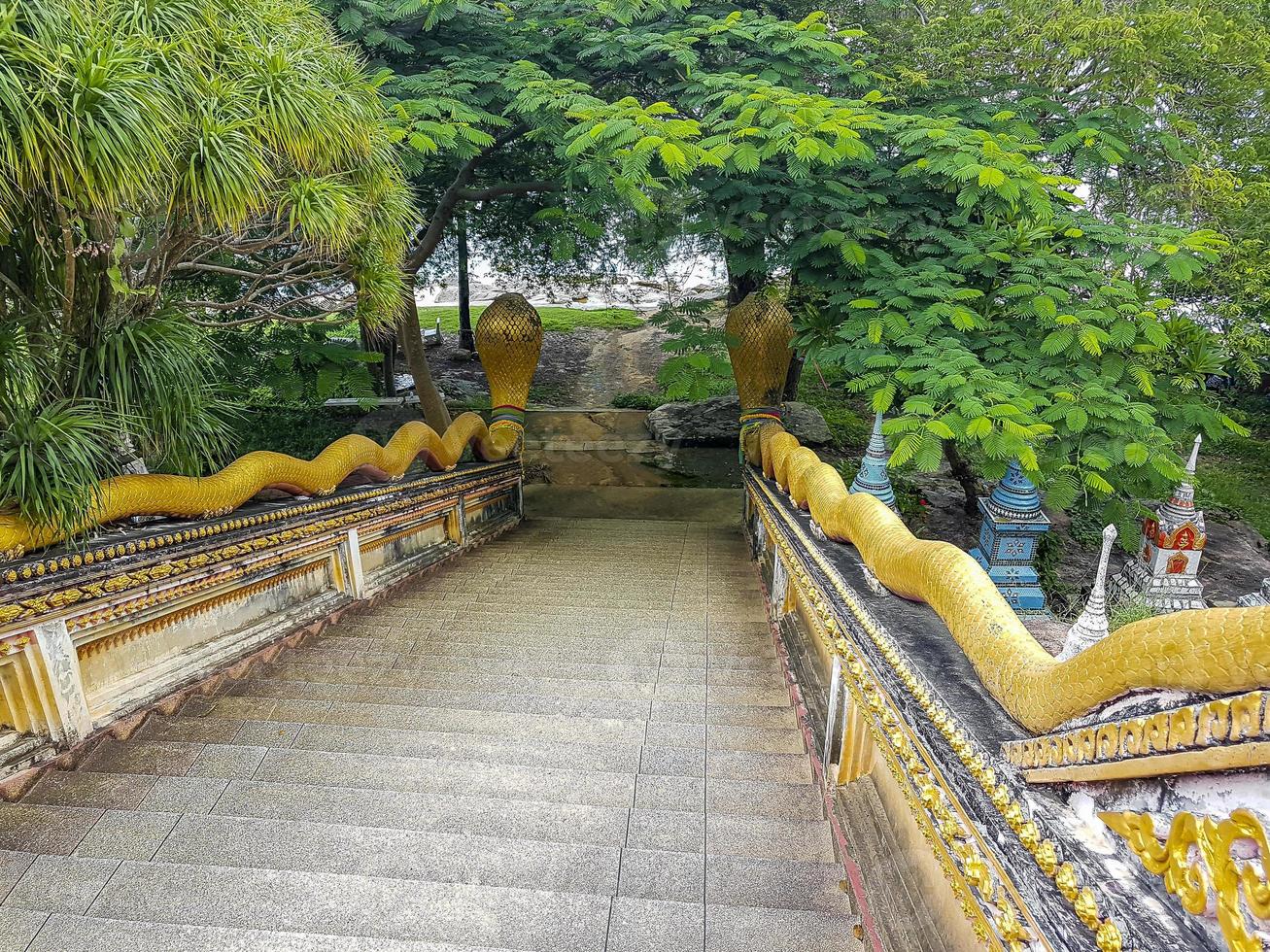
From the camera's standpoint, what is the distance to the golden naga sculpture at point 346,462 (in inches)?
109

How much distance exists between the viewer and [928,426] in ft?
13.0

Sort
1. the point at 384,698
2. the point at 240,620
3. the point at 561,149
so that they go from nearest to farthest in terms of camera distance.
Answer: the point at 384,698
the point at 240,620
the point at 561,149

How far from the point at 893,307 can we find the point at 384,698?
396 centimetres

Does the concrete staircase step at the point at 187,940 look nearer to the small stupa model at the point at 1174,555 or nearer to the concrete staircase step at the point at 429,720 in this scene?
the concrete staircase step at the point at 429,720

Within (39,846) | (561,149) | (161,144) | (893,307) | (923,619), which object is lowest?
(39,846)

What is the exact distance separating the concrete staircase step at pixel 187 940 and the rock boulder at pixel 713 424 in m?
9.50

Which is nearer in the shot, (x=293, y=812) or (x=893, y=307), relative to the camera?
(x=293, y=812)

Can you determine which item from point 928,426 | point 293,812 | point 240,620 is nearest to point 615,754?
point 293,812

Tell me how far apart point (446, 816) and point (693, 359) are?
4.97 metres

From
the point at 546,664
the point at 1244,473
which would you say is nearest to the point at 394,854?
the point at 546,664

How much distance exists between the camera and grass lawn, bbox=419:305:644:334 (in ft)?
55.5

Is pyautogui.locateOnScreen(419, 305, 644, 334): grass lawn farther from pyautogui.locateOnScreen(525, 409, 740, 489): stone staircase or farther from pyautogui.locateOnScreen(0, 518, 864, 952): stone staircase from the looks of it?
pyautogui.locateOnScreen(0, 518, 864, 952): stone staircase

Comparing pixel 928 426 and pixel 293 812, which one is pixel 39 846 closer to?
pixel 293 812

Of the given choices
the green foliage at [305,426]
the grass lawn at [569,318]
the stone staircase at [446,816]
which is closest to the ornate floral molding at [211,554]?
the stone staircase at [446,816]
